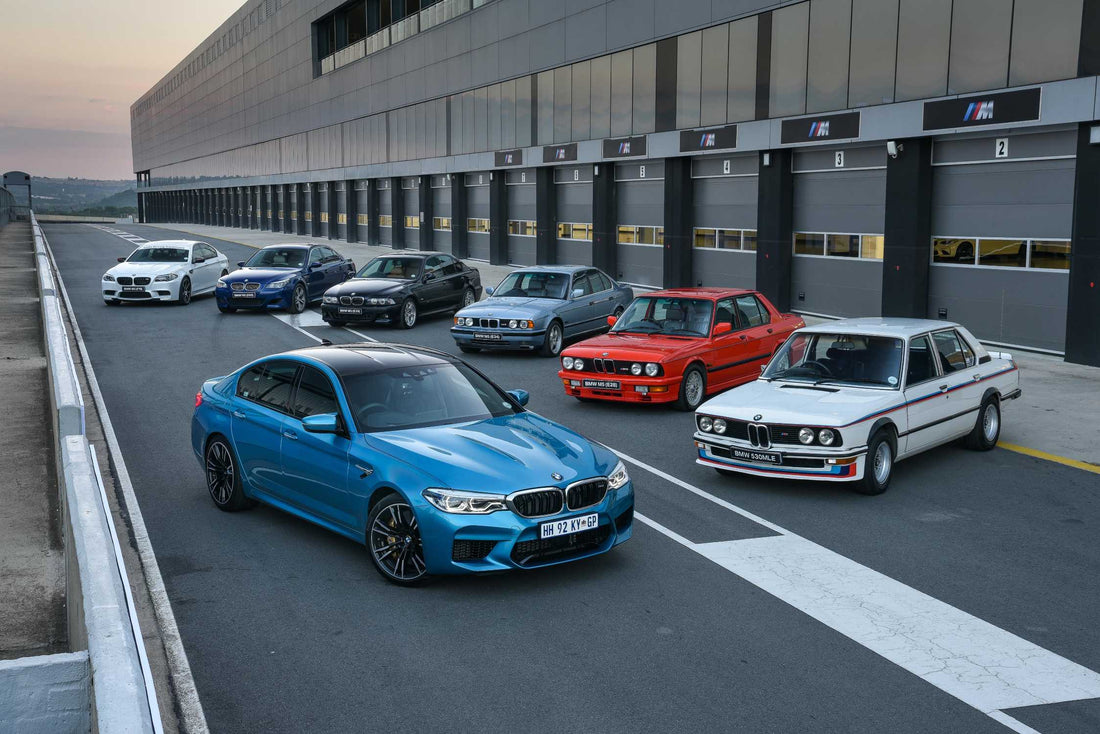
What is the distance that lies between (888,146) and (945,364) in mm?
11329

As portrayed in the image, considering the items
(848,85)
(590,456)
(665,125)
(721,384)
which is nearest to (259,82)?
Answer: (665,125)

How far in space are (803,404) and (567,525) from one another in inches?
138

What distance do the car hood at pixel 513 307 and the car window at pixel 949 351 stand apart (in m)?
8.24

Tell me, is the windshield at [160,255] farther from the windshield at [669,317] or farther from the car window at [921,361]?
the car window at [921,361]

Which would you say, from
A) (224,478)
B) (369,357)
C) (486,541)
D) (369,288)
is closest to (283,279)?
(369,288)

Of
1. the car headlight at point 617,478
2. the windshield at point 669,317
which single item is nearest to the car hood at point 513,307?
the windshield at point 669,317

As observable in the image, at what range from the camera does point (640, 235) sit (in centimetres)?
3155

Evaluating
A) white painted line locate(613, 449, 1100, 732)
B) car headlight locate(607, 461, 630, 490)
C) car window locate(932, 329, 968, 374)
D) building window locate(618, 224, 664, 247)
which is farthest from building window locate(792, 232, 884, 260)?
car headlight locate(607, 461, 630, 490)

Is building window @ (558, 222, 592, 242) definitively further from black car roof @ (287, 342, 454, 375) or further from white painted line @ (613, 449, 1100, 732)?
white painted line @ (613, 449, 1100, 732)

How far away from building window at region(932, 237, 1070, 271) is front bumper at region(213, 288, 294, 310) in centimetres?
1400

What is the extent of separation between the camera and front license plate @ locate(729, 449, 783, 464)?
31.5 ft

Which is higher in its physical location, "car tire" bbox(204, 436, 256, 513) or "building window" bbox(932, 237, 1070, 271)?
"building window" bbox(932, 237, 1070, 271)

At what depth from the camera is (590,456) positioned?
769 centimetres

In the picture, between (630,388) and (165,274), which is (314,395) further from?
(165,274)
